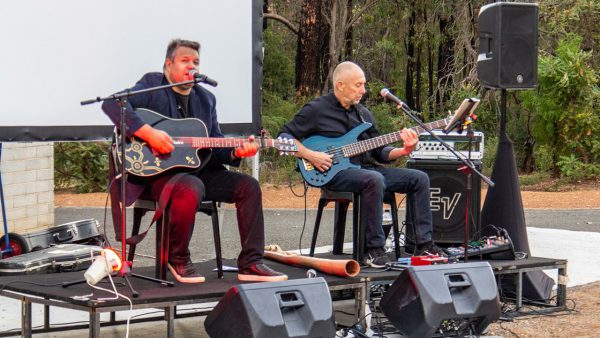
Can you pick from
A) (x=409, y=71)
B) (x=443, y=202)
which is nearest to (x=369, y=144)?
(x=443, y=202)

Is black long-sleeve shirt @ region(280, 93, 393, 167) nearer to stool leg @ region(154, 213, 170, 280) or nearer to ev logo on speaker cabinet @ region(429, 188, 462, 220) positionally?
ev logo on speaker cabinet @ region(429, 188, 462, 220)

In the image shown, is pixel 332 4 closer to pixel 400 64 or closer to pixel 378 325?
pixel 400 64

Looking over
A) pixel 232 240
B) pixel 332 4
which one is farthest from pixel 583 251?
pixel 332 4

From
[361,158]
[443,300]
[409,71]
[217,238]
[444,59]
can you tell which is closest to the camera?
[443,300]

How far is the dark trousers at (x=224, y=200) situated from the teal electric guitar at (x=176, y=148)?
0.33 ft

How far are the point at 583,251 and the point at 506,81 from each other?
247 centimetres

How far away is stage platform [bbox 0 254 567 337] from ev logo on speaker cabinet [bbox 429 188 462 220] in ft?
3.53

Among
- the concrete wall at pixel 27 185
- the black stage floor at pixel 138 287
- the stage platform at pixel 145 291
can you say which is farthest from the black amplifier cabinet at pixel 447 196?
the concrete wall at pixel 27 185

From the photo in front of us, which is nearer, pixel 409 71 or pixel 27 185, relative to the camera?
pixel 27 185

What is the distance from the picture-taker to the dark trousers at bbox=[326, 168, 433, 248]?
694cm

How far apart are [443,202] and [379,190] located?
136 centimetres

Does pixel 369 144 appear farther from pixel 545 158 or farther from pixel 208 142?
pixel 545 158

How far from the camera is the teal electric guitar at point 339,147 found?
7.17 meters

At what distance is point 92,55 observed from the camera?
697 centimetres
